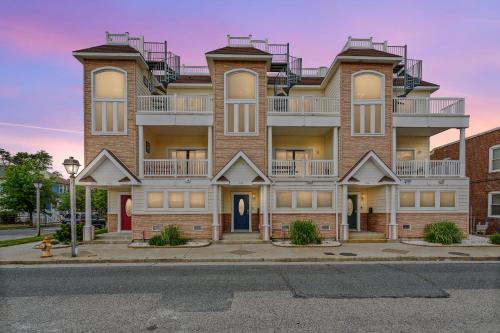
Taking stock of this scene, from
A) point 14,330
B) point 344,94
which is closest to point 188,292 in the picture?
point 14,330

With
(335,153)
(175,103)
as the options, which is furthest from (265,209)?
(175,103)

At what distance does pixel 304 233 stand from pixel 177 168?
7.90m

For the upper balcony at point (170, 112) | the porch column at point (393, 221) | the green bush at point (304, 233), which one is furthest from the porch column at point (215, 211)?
the porch column at point (393, 221)

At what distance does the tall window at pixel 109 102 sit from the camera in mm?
14680

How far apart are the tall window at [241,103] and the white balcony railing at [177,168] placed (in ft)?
8.34

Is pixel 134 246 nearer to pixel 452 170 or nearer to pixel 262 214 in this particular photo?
pixel 262 214

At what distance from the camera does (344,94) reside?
49.9 feet

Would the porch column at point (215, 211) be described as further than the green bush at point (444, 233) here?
Yes

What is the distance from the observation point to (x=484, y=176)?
65.4 ft

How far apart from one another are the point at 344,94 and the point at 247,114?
225 inches

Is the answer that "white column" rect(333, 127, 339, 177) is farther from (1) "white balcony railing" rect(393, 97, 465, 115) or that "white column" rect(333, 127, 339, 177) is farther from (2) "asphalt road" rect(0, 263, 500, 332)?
(2) "asphalt road" rect(0, 263, 500, 332)

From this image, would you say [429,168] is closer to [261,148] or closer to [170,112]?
[261,148]

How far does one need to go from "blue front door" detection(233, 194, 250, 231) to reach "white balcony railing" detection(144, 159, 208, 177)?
2783 mm

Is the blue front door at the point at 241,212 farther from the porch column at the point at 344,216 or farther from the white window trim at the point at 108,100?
the white window trim at the point at 108,100
